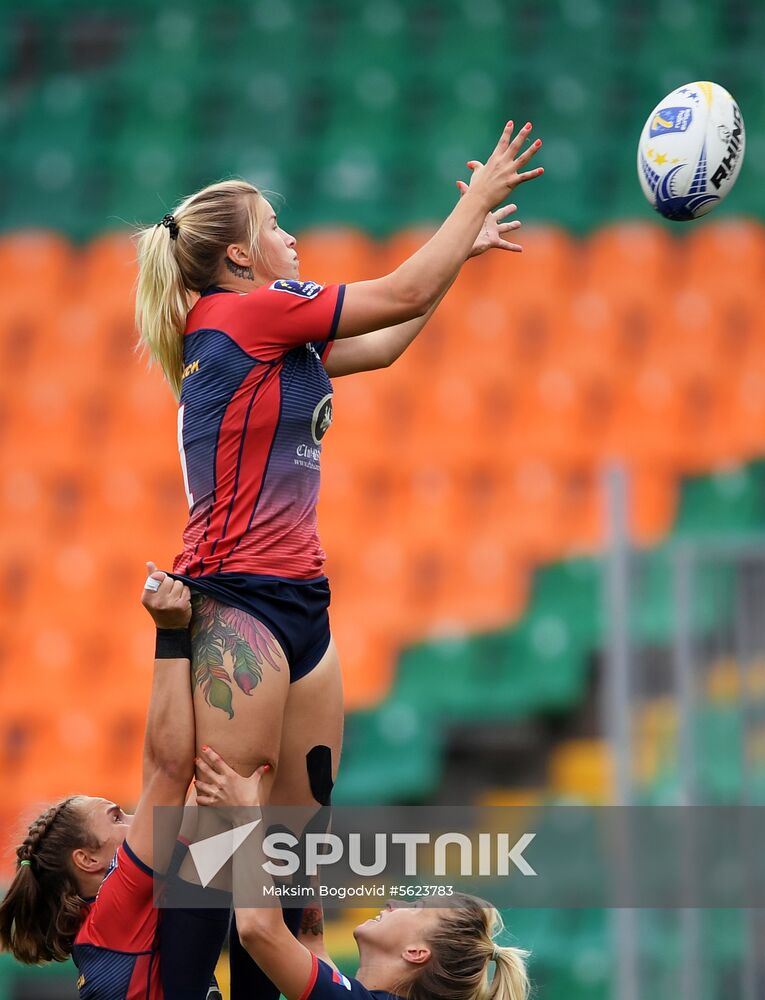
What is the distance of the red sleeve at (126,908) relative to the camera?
308 cm

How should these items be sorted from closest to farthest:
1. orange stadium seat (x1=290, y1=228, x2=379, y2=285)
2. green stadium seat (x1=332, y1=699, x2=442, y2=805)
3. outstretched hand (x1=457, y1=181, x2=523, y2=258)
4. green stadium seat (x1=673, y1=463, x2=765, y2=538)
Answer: outstretched hand (x1=457, y1=181, x2=523, y2=258), green stadium seat (x1=332, y1=699, x2=442, y2=805), green stadium seat (x1=673, y1=463, x2=765, y2=538), orange stadium seat (x1=290, y1=228, x2=379, y2=285)

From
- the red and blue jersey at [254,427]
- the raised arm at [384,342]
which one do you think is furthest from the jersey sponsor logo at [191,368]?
the raised arm at [384,342]

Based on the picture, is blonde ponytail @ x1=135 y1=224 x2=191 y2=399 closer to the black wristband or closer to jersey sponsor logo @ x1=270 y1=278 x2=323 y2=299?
jersey sponsor logo @ x1=270 y1=278 x2=323 y2=299

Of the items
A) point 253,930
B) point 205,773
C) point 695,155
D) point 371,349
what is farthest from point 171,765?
point 695,155

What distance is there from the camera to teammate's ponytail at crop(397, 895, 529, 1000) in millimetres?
3334

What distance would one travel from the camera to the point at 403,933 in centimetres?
339

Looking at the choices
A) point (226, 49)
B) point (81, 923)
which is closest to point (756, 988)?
point (81, 923)

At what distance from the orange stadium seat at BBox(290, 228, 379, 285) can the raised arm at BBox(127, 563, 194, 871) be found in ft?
17.6

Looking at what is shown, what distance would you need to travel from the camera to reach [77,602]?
733 centimetres

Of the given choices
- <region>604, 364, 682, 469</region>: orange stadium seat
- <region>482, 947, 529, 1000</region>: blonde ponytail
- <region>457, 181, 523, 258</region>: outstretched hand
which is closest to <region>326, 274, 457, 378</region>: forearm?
<region>457, 181, 523, 258</region>: outstretched hand

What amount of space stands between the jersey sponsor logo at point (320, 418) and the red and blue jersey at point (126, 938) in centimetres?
91

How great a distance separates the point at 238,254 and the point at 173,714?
0.91m

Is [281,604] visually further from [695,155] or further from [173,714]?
[695,155]

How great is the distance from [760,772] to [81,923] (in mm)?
2125
